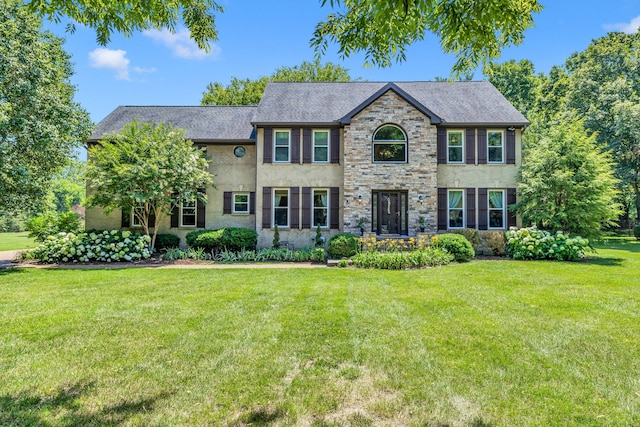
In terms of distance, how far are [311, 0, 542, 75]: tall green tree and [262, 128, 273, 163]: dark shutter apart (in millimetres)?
10985

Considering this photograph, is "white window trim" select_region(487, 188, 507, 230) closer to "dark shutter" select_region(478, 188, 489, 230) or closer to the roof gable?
"dark shutter" select_region(478, 188, 489, 230)

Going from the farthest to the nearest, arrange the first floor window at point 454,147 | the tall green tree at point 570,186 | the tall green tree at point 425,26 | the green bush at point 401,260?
the first floor window at point 454,147
the tall green tree at point 570,186
the green bush at point 401,260
the tall green tree at point 425,26

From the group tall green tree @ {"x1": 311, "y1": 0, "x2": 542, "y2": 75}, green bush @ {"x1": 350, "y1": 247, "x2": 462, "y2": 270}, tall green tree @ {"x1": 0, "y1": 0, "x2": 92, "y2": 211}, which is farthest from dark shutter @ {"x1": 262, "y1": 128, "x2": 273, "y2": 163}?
tall green tree @ {"x1": 311, "y1": 0, "x2": 542, "y2": 75}

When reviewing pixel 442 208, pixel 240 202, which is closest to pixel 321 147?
pixel 240 202

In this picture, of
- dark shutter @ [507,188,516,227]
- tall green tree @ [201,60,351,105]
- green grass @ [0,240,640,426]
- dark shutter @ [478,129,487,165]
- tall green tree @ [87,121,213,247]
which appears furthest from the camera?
tall green tree @ [201,60,351,105]

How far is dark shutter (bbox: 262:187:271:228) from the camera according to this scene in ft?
50.3

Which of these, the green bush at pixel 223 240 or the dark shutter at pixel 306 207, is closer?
the green bush at pixel 223 240

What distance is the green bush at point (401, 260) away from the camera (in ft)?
36.3

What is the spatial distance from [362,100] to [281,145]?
15.7 feet

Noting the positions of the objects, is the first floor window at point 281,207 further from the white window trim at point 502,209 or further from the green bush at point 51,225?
the white window trim at point 502,209

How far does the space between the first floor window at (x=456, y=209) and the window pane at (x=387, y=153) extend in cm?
301

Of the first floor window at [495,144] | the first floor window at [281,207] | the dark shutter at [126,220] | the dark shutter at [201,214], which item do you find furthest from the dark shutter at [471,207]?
the dark shutter at [126,220]

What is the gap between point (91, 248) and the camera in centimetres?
1307

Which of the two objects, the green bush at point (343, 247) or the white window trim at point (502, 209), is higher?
the white window trim at point (502, 209)
